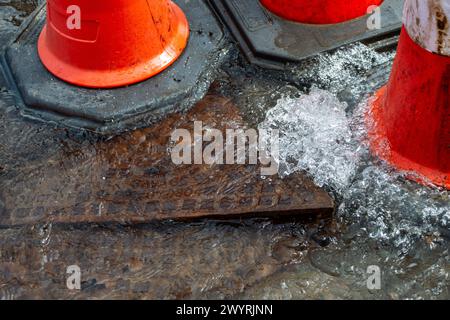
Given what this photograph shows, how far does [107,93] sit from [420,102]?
148 cm

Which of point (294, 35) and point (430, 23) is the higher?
point (430, 23)

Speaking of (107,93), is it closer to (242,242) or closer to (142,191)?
(142,191)

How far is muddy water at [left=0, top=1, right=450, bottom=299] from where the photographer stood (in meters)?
2.20

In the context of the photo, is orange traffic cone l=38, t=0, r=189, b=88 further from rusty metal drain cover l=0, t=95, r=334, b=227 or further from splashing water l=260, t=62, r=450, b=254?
splashing water l=260, t=62, r=450, b=254

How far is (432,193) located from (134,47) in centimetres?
156

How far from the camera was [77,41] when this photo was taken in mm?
2824

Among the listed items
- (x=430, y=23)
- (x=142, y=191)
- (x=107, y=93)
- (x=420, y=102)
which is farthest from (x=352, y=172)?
(x=107, y=93)

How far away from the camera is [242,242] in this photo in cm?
235

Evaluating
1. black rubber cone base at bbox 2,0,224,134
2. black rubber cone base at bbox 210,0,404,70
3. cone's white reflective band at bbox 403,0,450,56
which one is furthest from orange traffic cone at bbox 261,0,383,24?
cone's white reflective band at bbox 403,0,450,56

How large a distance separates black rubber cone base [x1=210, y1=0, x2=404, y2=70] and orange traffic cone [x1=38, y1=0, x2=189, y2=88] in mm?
404

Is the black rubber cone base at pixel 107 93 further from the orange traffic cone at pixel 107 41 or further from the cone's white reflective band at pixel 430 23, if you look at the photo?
the cone's white reflective band at pixel 430 23

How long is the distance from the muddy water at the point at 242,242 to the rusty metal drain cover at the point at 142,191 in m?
0.01
